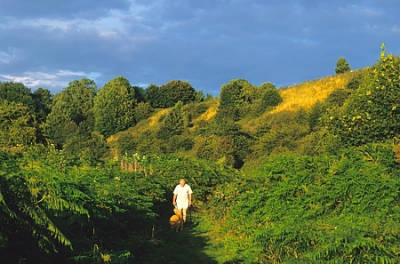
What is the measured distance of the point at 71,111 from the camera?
71.8 m

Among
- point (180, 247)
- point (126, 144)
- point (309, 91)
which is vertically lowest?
point (180, 247)

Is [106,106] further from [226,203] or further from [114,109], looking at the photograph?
[226,203]

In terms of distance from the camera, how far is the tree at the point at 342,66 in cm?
6147

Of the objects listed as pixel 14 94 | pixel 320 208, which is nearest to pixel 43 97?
pixel 14 94

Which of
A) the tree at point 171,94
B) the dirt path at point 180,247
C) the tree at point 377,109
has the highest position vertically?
the tree at point 171,94

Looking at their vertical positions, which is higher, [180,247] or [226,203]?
[226,203]

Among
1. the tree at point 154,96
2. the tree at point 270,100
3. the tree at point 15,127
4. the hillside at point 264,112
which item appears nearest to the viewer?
the tree at point 15,127

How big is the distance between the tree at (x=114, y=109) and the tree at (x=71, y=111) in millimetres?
2569

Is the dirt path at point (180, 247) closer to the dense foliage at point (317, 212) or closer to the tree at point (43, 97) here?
the dense foliage at point (317, 212)

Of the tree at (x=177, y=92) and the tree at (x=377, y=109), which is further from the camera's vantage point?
the tree at (x=177, y=92)

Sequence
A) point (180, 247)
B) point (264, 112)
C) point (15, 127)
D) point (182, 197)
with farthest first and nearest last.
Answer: point (264, 112) < point (15, 127) < point (182, 197) < point (180, 247)

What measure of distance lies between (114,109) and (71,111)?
10195mm

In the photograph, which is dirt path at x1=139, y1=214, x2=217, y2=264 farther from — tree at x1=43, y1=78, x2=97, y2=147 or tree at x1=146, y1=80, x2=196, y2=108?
tree at x1=146, y1=80, x2=196, y2=108

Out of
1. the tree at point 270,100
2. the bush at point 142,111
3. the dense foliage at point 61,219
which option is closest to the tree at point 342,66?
the tree at point 270,100
